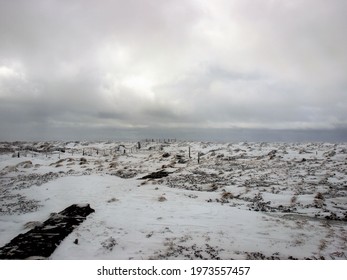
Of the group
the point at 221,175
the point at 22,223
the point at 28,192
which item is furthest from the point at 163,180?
the point at 22,223

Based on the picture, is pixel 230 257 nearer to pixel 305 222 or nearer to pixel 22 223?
pixel 305 222

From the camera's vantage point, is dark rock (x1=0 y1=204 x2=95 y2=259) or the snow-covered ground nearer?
dark rock (x1=0 y1=204 x2=95 y2=259)

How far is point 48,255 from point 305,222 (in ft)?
35.5

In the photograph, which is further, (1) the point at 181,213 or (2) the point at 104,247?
(1) the point at 181,213

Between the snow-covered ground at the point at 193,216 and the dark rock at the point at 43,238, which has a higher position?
the dark rock at the point at 43,238

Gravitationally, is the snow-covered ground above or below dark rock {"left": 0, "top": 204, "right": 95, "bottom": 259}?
below

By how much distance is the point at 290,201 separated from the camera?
52.0 ft

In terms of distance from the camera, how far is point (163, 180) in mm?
24500

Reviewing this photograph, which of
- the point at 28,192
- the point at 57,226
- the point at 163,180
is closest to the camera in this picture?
the point at 57,226

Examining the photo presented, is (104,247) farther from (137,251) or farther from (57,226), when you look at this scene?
(57,226)

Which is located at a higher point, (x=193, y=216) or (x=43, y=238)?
(x=43, y=238)

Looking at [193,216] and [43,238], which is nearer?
[43,238]

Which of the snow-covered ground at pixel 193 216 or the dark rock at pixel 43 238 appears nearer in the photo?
the dark rock at pixel 43 238
